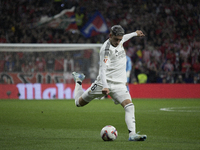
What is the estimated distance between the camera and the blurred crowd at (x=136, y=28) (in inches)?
836

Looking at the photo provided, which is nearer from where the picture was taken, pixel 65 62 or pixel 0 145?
pixel 0 145

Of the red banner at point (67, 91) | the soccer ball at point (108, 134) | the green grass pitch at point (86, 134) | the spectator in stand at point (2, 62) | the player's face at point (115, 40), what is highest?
the player's face at point (115, 40)

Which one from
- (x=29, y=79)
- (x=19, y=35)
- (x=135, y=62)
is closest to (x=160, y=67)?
(x=135, y=62)

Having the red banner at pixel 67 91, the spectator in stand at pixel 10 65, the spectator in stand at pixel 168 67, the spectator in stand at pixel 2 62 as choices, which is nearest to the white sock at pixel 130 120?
the red banner at pixel 67 91

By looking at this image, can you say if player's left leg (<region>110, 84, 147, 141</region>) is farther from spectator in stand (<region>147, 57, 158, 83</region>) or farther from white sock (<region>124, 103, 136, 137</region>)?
spectator in stand (<region>147, 57, 158, 83</region>)

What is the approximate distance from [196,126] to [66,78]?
12.9 meters

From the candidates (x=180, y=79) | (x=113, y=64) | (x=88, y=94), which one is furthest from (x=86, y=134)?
(x=180, y=79)

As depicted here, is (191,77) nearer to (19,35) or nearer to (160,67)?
(160,67)

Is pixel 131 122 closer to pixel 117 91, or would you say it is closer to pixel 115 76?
pixel 117 91

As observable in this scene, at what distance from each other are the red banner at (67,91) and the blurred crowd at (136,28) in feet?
1.42

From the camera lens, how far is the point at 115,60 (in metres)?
7.01

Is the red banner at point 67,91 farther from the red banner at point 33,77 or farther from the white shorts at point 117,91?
the white shorts at point 117,91

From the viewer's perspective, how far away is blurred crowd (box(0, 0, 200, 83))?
21234 millimetres

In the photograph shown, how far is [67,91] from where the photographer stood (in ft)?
67.5
